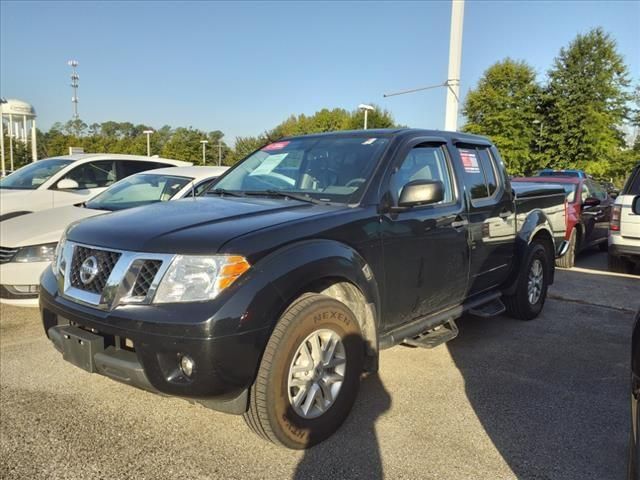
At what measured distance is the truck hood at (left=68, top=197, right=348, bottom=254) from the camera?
2545 millimetres

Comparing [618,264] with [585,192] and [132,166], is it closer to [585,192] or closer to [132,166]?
[585,192]

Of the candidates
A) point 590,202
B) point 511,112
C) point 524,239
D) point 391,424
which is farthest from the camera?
point 511,112

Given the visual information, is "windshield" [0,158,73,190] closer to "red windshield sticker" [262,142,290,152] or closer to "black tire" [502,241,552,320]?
"red windshield sticker" [262,142,290,152]

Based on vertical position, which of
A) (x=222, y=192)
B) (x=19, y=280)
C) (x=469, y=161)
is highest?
(x=469, y=161)

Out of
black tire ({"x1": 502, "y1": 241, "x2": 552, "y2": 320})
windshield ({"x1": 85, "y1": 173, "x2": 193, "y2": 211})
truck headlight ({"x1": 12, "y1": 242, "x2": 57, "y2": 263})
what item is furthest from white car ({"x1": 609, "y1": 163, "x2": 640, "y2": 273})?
truck headlight ({"x1": 12, "y1": 242, "x2": 57, "y2": 263})

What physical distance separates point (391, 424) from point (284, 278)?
127cm

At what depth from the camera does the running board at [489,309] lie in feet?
14.8

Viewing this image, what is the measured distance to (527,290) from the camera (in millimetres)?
5258

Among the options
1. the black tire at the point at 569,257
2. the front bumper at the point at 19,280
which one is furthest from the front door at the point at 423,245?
the black tire at the point at 569,257

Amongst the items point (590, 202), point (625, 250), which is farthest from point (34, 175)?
point (590, 202)

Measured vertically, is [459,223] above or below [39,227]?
above

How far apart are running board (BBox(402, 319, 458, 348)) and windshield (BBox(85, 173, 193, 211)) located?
3692 mm

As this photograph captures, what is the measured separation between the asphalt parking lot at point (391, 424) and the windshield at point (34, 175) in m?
3.64

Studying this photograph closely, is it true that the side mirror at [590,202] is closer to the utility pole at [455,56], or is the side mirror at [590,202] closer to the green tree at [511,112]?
the utility pole at [455,56]
